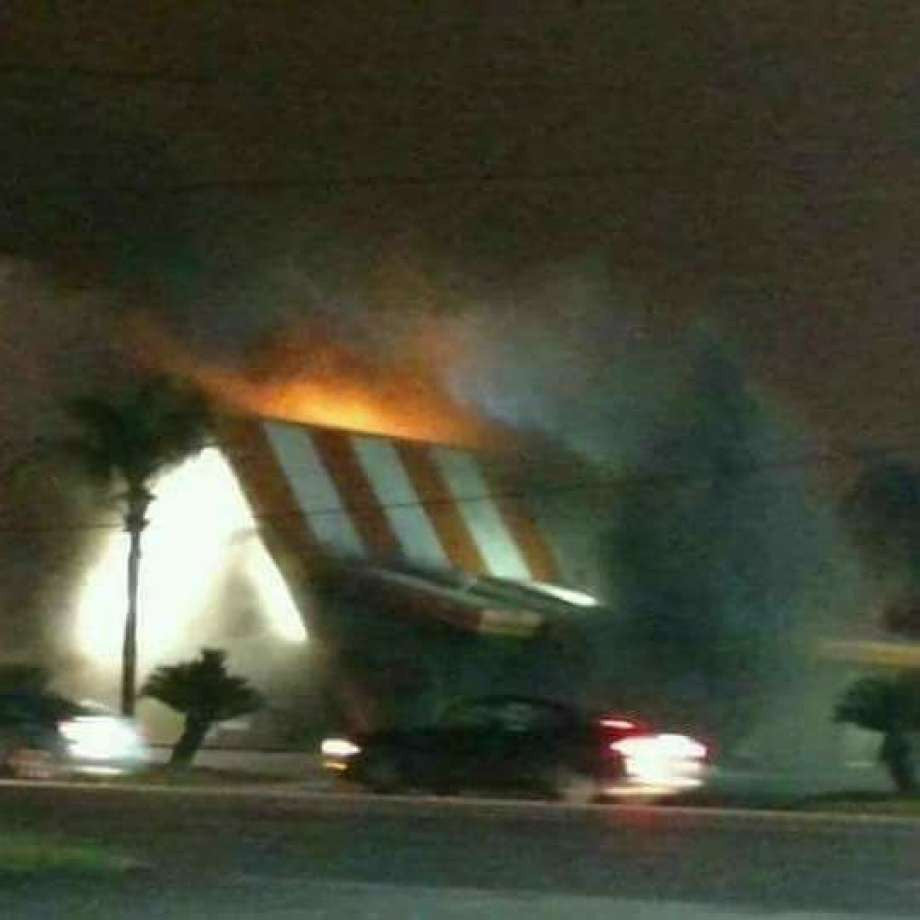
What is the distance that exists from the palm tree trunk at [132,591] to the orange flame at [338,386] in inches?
219

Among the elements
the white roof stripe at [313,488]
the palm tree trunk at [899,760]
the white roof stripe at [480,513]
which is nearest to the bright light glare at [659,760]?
the palm tree trunk at [899,760]

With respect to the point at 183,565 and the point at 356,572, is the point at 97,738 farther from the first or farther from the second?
the point at 183,565

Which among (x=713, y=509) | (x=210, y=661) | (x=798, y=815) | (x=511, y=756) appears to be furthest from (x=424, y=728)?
(x=713, y=509)

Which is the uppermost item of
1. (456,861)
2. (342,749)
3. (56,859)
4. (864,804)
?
(342,749)

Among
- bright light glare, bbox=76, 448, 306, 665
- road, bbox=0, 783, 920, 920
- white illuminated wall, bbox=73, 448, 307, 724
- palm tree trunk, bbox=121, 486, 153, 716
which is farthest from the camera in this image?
bright light glare, bbox=76, 448, 306, 665

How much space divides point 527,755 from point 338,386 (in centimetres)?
2691

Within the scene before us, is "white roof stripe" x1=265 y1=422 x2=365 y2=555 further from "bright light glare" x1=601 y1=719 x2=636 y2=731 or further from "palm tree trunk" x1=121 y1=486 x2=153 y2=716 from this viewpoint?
"bright light glare" x1=601 y1=719 x2=636 y2=731

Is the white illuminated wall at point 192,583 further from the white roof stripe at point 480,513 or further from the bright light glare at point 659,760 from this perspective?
the bright light glare at point 659,760

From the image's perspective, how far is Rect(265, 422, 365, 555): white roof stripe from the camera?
57.2m

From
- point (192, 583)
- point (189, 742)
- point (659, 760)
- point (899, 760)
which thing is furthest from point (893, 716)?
point (192, 583)

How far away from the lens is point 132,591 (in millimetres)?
54344

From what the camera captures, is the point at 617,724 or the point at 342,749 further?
the point at 342,749

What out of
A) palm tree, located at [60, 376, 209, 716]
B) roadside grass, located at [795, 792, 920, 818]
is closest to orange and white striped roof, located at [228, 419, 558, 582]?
palm tree, located at [60, 376, 209, 716]

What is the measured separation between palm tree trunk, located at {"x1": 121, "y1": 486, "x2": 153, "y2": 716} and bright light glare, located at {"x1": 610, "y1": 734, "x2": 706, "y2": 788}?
19771 mm
